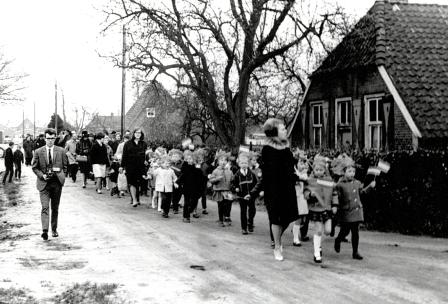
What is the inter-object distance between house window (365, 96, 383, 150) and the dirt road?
8447mm

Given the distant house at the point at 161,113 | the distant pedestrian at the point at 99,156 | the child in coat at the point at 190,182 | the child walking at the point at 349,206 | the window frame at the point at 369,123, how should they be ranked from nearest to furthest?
the child walking at the point at 349,206 → the child in coat at the point at 190,182 → the window frame at the point at 369,123 → the distant pedestrian at the point at 99,156 → the distant house at the point at 161,113

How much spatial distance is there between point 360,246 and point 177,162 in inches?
250

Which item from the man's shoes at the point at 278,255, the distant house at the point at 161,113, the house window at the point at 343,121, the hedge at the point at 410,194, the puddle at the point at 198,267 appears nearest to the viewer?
the puddle at the point at 198,267

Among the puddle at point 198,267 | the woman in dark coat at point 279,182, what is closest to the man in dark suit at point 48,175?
the puddle at point 198,267

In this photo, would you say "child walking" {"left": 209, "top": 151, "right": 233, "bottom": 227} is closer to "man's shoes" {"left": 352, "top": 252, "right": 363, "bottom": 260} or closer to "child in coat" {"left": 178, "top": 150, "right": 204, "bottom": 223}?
"child in coat" {"left": 178, "top": 150, "right": 204, "bottom": 223}

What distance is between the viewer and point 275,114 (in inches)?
1444

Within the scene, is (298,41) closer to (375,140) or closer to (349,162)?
(375,140)

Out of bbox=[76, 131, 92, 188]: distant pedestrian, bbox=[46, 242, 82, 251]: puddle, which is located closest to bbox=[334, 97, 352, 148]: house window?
bbox=[76, 131, 92, 188]: distant pedestrian

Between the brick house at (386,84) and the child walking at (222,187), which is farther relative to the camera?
the brick house at (386,84)

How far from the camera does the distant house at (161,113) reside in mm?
29953

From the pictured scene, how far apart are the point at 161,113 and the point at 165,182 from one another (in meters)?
20.2

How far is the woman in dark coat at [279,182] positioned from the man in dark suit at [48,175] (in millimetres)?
4199

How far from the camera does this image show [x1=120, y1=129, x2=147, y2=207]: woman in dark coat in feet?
52.7

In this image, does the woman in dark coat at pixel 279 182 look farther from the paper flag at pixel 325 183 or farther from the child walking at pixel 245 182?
the child walking at pixel 245 182
